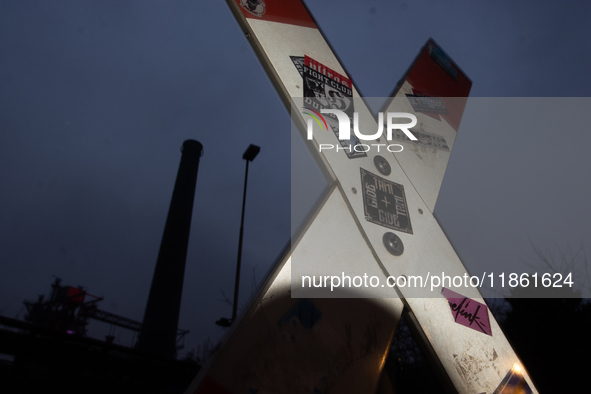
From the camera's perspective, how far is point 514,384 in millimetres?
1188

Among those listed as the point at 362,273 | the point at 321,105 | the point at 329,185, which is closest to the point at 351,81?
the point at 321,105

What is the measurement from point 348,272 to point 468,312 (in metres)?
0.50

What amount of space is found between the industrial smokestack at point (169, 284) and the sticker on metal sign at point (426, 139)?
17.4m

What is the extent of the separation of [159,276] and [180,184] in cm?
489

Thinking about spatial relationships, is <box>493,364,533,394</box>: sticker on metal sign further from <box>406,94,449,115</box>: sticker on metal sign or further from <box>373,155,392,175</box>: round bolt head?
<box>406,94,449,115</box>: sticker on metal sign

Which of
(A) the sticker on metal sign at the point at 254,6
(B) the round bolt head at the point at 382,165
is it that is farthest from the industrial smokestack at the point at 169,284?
(A) the sticker on metal sign at the point at 254,6

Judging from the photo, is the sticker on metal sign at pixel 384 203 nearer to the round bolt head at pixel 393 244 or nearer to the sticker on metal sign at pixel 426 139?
the round bolt head at pixel 393 244

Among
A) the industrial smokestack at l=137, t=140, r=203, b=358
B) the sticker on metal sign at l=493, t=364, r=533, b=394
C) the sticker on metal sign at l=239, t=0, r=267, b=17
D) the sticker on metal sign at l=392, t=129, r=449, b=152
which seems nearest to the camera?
the sticker on metal sign at l=493, t=364, r=533, b=394

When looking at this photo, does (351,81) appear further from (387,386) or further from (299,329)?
(387,386)

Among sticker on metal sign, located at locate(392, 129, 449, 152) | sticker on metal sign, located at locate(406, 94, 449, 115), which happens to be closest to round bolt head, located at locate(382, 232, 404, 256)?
sticker on metal sign, located at locate(392, 129, 449, 152)

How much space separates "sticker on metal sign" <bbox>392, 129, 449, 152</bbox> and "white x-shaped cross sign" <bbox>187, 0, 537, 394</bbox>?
1cm

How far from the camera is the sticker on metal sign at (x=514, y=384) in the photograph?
116 cm

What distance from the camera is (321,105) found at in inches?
52.6

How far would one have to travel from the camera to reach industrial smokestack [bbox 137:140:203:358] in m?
17.0
